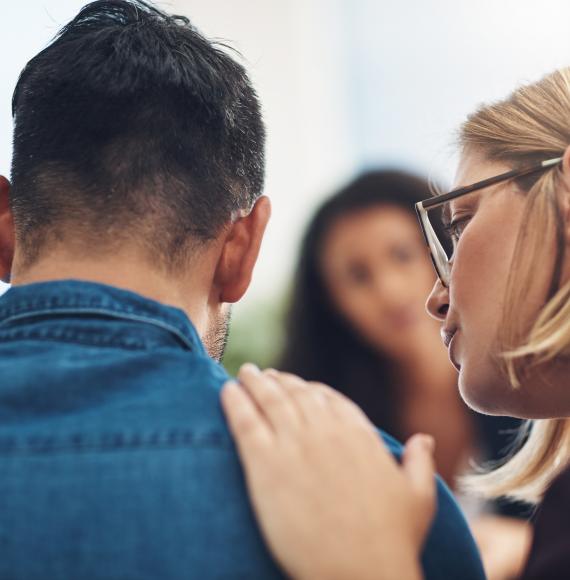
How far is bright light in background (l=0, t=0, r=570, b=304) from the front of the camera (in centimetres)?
319

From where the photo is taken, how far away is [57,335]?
0.81 metres

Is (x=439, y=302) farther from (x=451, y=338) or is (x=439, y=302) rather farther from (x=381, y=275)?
(x=381, y=275)

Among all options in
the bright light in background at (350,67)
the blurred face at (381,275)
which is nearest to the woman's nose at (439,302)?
the blurred face at (381,275)

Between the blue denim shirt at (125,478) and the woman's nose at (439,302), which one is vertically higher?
the woman's nose at (439,302)

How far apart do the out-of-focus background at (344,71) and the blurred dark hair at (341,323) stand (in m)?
0.47

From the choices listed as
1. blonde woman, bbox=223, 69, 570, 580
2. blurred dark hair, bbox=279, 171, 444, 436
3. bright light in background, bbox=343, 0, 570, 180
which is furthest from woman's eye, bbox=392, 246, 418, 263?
blonde woman, bbox=223, 69, 570, 580

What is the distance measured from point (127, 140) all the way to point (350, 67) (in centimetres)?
296

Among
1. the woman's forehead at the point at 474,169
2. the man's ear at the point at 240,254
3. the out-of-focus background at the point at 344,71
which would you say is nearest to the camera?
the man's ear at the point at 240,254

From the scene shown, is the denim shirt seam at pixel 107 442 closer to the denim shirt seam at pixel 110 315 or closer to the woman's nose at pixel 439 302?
the denim shirt seam at pixel 110 315

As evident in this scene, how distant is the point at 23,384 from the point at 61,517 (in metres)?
0.12

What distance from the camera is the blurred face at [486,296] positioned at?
41.5 inches

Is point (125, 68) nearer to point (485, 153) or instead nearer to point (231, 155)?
point (231, 155)

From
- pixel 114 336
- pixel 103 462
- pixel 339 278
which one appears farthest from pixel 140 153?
pixel 339 278

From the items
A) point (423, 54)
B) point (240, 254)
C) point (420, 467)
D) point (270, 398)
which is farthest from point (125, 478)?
point (423, 54)
